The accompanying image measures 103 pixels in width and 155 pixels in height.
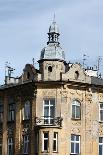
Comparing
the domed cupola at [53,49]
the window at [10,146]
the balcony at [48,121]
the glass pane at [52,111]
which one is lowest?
the window at [10,146]

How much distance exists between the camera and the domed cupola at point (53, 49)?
57125 millimetres

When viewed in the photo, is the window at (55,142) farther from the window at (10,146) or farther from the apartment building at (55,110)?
the window at (10,146)

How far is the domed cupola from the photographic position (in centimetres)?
5712

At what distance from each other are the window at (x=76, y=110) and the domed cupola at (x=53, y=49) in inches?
184

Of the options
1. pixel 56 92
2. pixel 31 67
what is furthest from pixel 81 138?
pixel 31 67

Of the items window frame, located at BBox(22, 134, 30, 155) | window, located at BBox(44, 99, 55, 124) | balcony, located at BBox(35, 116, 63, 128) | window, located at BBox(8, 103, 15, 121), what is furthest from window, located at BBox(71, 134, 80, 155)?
window, located at BBox(8, 103, 15, 121)

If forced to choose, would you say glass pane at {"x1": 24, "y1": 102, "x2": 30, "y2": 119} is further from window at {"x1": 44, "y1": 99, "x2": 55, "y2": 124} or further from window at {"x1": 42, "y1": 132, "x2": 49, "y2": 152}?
window at {"x1": 42, "y1": 132, "x2": 49, "y2": 152}

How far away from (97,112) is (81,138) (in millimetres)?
3575

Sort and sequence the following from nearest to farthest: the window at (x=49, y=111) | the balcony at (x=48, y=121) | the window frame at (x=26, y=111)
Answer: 1. the balcony at (x=48, y=121)
2. the window at (x=49, y=111)
3. the window frame at (x=26, y=111)

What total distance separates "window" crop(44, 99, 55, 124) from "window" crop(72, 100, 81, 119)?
7.20 ft

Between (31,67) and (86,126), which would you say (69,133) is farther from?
(31,67)

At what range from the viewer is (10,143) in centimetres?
5900

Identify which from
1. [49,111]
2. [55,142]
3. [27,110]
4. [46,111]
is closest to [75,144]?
[55,142]

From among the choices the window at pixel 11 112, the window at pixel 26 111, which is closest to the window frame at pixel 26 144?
the window at pixel 26 111
